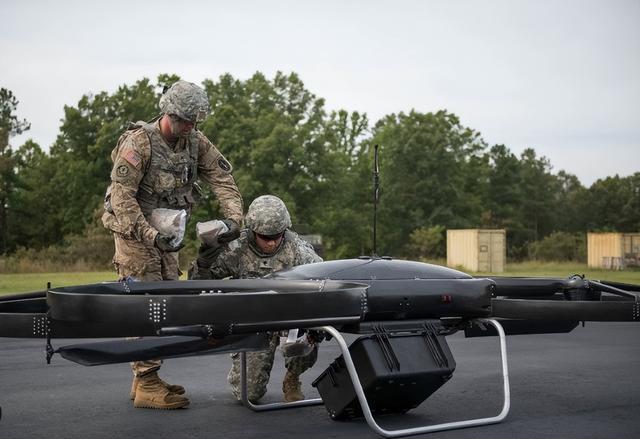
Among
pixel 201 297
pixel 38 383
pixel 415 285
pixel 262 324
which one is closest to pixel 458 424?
pixel 415 285

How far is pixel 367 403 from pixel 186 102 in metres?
2.60

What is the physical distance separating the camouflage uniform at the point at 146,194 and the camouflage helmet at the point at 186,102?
32 centimetres

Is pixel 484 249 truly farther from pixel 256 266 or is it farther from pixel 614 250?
pixel 256 266

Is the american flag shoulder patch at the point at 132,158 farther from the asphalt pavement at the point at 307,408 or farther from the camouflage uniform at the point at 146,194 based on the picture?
the asphalt pavement at the point at 307,408

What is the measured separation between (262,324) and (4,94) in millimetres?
63651

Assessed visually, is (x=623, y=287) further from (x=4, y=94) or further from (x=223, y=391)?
(x=4, y=94)

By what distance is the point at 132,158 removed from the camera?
22.3ft

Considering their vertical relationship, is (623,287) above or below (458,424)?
above

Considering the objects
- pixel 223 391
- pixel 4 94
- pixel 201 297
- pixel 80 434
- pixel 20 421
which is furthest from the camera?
pixel 4 94

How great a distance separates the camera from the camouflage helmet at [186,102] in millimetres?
6688

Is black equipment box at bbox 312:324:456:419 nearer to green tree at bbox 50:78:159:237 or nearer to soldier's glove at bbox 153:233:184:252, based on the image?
soldier's glove at bbox 153:233:184:252

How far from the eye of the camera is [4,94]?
64.0 metres

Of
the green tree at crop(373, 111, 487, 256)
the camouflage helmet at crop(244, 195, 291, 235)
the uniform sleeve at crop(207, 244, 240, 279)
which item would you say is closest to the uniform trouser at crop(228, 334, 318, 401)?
the uniform sleeve at crop(207, 244, 240, 279)

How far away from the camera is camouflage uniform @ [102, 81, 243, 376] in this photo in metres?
6.73
